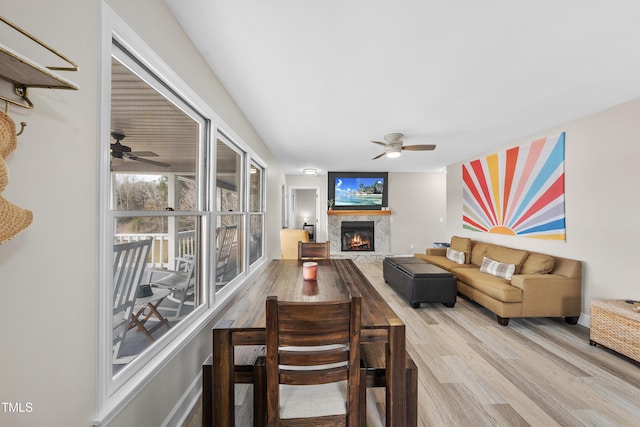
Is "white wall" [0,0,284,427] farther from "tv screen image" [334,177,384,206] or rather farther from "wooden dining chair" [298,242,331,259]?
"tv screen image" [334,177,384,206]

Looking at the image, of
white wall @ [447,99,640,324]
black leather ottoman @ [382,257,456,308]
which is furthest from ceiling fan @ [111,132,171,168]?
white wall @ [447,99,640,324]

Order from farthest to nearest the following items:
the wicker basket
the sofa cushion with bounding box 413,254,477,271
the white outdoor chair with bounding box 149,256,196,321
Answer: the sofa cushion with bounding box 413,254,477,271 → the wicker basket → the white outdoor chair with bounding box 149,256,196,321

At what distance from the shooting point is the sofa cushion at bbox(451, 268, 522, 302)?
322 cm

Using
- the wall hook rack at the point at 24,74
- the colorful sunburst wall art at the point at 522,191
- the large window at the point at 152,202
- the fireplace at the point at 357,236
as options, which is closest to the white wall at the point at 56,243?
the wall hook rack at the point at 24,74

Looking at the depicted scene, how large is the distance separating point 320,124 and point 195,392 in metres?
3.06

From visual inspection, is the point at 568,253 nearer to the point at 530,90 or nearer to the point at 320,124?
the point at 530,90

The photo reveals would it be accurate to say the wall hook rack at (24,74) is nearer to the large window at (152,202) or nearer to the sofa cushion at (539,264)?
the large window at (152,202)

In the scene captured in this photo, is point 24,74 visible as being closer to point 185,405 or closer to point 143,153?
point 143,153

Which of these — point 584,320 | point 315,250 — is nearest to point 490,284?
point 584,320

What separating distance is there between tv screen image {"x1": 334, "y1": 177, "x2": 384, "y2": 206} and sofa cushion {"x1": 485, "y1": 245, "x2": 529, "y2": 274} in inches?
140

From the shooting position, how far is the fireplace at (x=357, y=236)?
7.71m

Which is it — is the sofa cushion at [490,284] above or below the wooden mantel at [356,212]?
below

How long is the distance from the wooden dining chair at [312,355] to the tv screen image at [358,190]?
6.52 meters

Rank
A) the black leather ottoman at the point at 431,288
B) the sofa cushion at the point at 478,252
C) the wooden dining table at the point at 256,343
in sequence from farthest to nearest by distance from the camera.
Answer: the sofa cushion at the point at 478,252 < the black leather ottoman at the point at 431,288 < the wooden dining table at the point at 256,343
